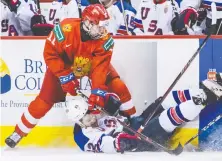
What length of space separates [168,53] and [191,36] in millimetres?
180

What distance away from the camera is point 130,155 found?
13.8ft

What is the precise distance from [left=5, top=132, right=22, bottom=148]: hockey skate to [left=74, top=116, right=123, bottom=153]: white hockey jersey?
1.23 ft

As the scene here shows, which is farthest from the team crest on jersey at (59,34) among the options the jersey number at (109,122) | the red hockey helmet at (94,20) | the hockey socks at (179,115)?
the hockey socks at (179,115)

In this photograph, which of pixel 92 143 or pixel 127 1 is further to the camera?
pixel 127 1

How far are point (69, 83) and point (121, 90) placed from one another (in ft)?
1.16

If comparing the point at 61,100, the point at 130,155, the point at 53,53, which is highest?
the point at 53,53

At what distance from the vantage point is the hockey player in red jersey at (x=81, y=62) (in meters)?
4.18

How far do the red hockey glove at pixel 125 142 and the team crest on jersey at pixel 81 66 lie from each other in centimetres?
45

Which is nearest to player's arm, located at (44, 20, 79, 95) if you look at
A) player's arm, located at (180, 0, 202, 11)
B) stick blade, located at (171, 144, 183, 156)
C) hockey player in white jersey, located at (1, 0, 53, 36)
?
hockey player in white jersey, located at (1, 0, 53, 36)

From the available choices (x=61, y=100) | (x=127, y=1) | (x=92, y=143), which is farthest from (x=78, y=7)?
(x=92, y=143)

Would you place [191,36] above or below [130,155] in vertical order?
above

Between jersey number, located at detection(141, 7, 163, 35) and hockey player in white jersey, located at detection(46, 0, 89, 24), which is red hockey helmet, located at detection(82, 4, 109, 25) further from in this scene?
jersey number, located at detection(141, 7, 163, 35)

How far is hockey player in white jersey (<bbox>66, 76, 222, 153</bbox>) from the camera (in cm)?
425

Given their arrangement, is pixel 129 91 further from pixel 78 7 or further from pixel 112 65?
pixel 78 7
